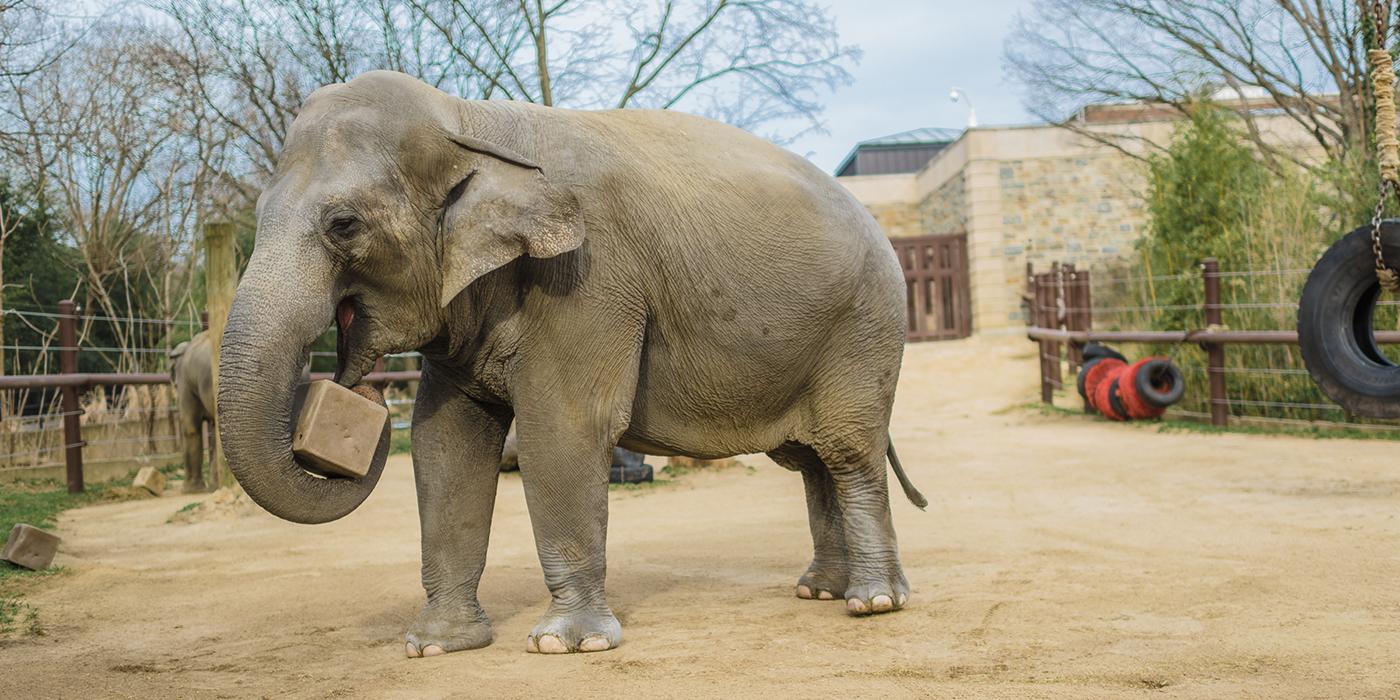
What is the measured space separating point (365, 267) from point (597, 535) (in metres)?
1.21

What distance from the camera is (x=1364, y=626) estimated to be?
4035 mm

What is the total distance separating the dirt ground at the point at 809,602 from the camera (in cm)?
368

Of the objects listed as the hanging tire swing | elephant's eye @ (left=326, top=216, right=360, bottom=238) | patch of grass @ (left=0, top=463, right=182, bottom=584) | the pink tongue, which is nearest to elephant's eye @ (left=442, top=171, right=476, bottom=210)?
elephant's eye @ (left=326, top=216, right=360, bottom=238)

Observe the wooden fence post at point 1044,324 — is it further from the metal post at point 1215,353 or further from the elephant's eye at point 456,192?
the elephant's eye at point 456,192

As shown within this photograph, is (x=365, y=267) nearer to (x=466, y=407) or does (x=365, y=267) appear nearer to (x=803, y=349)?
(x=466, y=407)

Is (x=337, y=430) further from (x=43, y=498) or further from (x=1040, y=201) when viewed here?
(x=1040, y=201)

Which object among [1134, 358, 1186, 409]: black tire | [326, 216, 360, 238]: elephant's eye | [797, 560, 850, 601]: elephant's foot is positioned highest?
[326, 216, 360, 238]: elephant's eye

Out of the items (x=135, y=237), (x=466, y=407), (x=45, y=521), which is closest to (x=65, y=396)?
(x=45, y=521)

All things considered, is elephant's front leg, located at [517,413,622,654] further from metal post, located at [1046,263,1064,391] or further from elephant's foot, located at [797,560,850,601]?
metal post, located at [1046,263,1064,391]

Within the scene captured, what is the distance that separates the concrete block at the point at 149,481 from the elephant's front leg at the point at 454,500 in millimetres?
7266

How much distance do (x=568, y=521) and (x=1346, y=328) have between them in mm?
3677

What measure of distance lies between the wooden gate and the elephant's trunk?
21.4 m

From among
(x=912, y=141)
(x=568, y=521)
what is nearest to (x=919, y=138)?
(x=912, y=141)

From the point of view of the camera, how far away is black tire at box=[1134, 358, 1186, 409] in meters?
12.9
